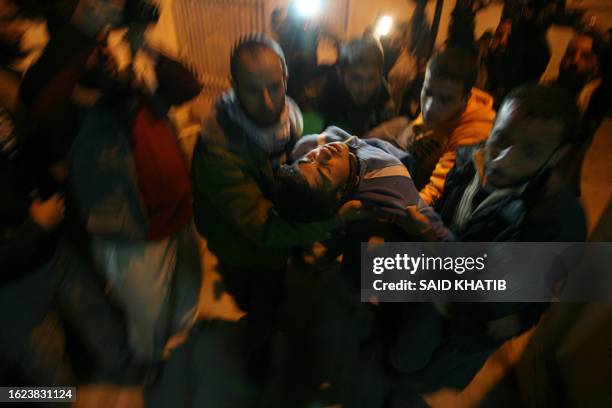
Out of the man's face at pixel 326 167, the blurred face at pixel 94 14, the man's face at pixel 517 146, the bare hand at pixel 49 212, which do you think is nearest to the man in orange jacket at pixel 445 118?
the man's face at pixel 517 146

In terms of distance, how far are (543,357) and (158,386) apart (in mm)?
1191

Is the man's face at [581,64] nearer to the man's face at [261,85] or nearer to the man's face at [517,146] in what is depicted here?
the man's face at [517,146]

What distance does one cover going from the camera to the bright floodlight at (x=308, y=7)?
780 mm

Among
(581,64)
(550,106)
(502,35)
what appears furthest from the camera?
(502,35)

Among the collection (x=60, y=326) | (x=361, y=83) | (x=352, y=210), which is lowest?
(x=60, y=326)

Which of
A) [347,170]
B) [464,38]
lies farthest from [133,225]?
[464,38]

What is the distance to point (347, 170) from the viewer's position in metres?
0.77

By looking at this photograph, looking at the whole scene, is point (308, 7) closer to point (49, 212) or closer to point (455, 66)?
point (455, 66)

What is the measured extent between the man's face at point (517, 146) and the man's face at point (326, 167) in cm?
30

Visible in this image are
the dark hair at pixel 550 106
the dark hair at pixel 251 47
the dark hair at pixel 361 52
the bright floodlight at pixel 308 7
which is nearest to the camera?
the dark hair at pixel 550 106

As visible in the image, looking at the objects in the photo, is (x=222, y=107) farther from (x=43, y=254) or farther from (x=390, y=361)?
(x=390, y=361)

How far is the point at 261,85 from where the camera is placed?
684 mm

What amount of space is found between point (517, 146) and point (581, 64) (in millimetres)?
381

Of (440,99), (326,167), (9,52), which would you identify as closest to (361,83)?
(440,99)
